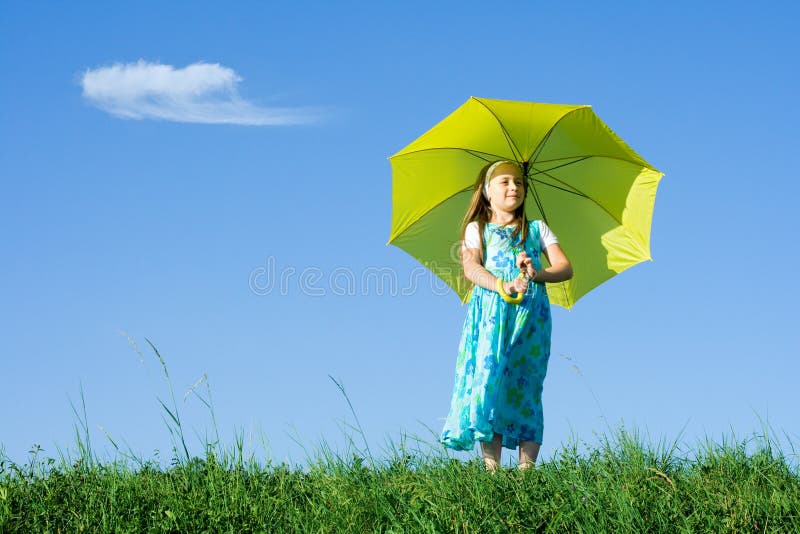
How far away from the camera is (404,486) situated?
515 cm

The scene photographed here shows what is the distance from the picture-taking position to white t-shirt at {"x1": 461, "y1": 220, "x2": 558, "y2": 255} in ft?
21.9

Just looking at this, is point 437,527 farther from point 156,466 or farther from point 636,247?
point 636,247

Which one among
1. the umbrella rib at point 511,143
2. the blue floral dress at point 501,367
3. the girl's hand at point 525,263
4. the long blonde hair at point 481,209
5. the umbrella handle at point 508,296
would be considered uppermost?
the umbrella rib at point 511,143

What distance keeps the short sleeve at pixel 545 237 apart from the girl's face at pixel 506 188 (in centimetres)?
29

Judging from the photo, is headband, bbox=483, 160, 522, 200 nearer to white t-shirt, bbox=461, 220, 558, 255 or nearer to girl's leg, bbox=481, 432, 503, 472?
white t-shirt, bbox=461, 220, 558, 255

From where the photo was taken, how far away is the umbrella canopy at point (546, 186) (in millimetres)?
6816

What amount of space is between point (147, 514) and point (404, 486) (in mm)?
1595

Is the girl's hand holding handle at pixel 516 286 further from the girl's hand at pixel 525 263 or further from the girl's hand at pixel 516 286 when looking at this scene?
the girl's hand at pixel 525 263

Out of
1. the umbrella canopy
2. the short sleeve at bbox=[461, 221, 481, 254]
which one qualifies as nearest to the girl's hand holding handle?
the short sleeve at bbox=[461, 221, 481, 254]

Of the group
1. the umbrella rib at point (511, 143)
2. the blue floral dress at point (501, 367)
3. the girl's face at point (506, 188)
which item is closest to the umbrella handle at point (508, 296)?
the blue floral dress at point (501, 367)

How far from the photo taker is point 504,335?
6.28 meters

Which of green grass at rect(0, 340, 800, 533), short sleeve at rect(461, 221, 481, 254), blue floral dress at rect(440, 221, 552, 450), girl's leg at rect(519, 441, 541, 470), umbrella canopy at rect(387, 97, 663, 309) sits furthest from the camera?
umbrella canopy at rect(387, 97, 663, 309)

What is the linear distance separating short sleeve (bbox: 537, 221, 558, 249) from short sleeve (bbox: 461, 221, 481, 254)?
52 cm

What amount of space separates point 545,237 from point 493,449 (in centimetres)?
175
